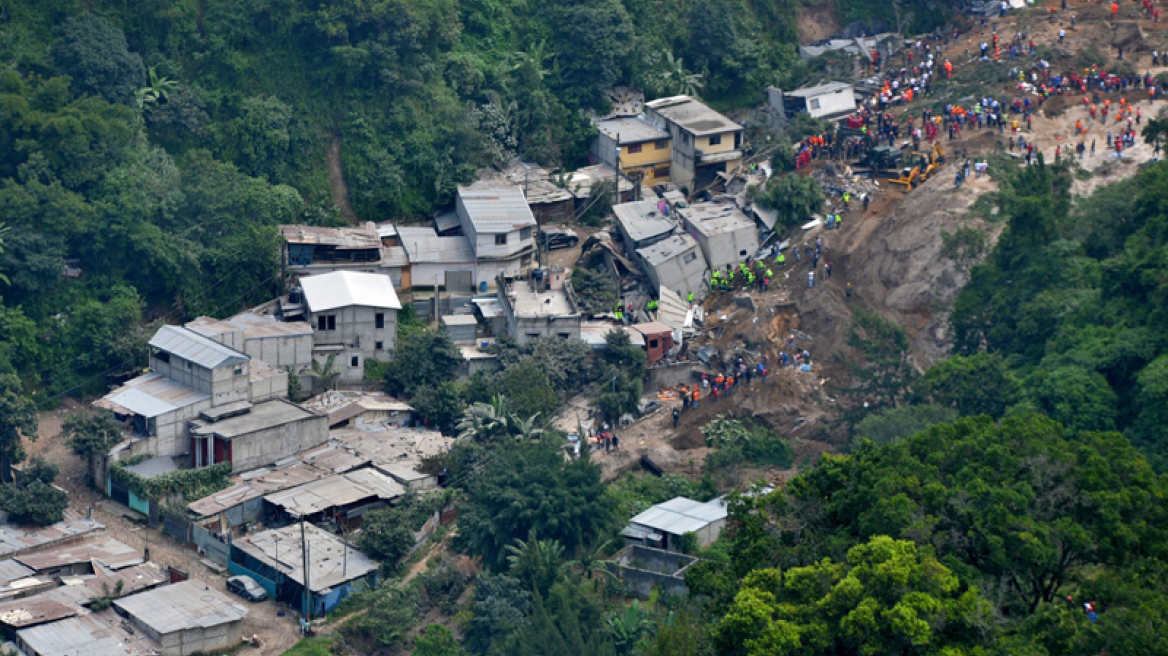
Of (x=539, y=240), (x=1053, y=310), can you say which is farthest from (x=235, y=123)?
(x=1053, y=310)

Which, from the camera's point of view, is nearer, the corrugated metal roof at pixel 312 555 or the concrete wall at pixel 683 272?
the corrugated metal roof at pixel 312 555

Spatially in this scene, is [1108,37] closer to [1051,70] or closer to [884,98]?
[1051,70]

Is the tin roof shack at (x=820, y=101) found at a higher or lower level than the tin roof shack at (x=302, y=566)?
higher

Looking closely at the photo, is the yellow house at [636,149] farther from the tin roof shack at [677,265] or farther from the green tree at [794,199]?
the green tree at [794,199]

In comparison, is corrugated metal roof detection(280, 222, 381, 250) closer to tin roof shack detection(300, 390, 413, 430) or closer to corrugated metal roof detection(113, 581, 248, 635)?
tin roof shack detection(300, 390, 413, 430)

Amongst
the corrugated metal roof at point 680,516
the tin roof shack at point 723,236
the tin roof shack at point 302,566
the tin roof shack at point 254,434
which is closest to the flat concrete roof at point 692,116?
the tin roof shack at point 723,236

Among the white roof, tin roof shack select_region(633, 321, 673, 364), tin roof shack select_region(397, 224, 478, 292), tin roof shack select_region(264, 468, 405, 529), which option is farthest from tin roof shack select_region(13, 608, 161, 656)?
tin roof shack select_region(633, 321, 673, 364)

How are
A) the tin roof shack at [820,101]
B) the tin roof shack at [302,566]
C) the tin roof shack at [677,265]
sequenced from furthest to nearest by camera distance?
the tin roof shack at [820,101], the tin roof shack at [677,265], the tin roof shack at [302,566]
